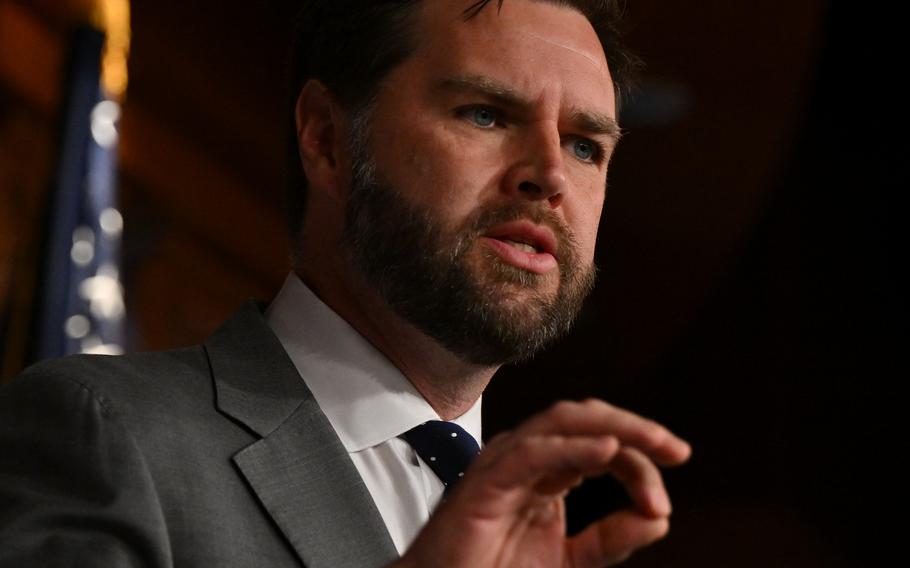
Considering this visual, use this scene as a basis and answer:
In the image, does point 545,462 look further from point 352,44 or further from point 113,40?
point 113,40

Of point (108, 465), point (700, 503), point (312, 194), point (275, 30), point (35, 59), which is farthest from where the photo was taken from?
point (700, 503)

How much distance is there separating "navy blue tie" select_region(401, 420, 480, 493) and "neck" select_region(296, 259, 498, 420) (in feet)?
0.17

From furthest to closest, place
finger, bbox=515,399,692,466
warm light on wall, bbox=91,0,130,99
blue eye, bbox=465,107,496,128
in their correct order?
1. warm light on wall, bbox=91,0,130,99
2. blue eye, bbox=465,107,496,128
3. finger, bbox=515,399,692,466

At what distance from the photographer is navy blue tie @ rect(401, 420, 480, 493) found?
1295 millimetres

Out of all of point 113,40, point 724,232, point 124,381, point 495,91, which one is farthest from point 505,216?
point 724,232

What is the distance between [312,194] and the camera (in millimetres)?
1505

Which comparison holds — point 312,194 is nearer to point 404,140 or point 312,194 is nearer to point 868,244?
point 404,140

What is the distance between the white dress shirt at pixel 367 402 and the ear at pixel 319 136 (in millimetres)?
139

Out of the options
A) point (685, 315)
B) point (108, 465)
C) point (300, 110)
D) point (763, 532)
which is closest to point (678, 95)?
point (685, 315)

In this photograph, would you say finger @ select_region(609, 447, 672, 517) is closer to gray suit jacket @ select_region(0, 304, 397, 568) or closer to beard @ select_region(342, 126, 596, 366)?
gray suit jacket @ select_region(0, 304, 397, 568)

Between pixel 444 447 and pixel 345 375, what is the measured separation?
0.13 meters

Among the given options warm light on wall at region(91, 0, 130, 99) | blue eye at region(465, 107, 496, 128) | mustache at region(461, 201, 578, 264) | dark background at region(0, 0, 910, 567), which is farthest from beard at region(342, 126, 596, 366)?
dark background at region(0, 0, 910, 567)

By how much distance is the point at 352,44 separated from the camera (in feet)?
4.87

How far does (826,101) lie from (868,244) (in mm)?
383
